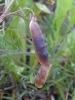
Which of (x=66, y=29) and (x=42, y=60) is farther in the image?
(x=66, y=29)

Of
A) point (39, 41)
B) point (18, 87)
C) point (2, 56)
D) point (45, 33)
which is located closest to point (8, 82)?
point (18, 87)

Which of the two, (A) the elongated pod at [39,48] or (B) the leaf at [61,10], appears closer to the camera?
(A) the elongated pod at [39,48]

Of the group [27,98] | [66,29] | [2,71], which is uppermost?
[66,29]

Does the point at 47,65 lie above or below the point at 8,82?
above

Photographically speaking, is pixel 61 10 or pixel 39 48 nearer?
pixel 39 48

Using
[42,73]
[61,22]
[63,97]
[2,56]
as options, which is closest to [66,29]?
[61,22]

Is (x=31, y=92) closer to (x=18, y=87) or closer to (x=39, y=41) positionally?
(x=18, y=87)

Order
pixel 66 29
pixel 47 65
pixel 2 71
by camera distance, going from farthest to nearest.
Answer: pixel 66 29 < pixel 2 71 < pixel 47 65

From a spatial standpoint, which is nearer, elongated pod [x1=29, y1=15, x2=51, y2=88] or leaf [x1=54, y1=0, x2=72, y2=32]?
elongated pod [x1=29, y1=15, x2=51, y2=88]

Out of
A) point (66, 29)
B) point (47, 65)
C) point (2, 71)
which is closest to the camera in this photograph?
point (47, 65)
